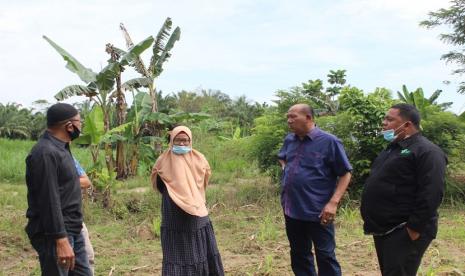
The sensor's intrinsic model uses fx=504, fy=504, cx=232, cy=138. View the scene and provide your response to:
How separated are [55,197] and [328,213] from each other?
1.99 m

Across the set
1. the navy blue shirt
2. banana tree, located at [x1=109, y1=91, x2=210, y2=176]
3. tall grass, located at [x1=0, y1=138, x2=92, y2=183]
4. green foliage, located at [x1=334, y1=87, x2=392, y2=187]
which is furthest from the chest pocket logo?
tall grass, located at [x1=0, y1=138, x2=92, y2=183]

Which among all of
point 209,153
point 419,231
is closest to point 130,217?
point 419,231

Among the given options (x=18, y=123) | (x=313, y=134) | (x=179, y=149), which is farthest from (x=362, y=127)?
(x=18, y=123)

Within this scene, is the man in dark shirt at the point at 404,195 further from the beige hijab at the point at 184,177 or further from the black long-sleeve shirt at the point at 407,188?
the beige hijab at the point at 184,177

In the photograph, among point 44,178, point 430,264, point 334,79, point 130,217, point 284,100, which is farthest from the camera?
point 334,79

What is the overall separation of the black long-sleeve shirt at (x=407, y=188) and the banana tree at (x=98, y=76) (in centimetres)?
635

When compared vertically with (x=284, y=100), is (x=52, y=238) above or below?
below

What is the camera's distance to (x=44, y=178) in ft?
9.56

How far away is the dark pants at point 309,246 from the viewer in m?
3.94

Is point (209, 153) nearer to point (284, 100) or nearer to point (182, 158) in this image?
point (284, 100)

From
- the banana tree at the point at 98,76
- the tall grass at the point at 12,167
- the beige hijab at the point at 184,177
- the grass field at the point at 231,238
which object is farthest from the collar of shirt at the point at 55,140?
the tall grass at the point at 12,167

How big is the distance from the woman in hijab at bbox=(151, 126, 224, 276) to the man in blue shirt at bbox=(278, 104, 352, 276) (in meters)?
0.69

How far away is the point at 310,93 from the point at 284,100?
0.74 meters

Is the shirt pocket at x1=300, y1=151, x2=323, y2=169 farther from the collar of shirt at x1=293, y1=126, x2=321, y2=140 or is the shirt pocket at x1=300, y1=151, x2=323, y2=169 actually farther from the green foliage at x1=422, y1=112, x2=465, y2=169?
the green foliage at x1=422, y1=112, x2=465, y2=169
